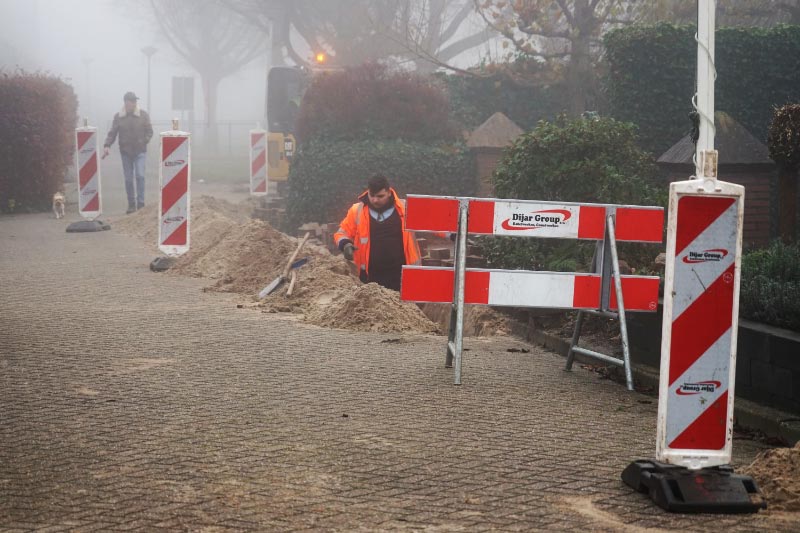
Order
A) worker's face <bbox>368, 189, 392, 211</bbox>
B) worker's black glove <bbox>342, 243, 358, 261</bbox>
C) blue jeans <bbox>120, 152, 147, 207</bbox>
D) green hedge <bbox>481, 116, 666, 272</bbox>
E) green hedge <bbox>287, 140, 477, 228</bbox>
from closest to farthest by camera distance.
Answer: green hedge <bbox>481, 116, 666, 272</bbox> → worker's black glove <bbox>342, 243, 358, 261</bbox> → worker's face <bbox>368, 189, 392, 211</bbox> → green hedge <bbox>287, 140, 477, 228</bbox> → blue jeans <bbox>120, 152, 147, 207</bbox>

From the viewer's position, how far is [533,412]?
6836mm

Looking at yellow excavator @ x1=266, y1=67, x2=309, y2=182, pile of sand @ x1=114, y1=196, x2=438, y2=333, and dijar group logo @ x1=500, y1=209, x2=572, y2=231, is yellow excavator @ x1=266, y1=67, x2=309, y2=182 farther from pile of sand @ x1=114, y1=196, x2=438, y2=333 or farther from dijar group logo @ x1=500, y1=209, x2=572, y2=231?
dijar group logo @ x1=500, y1=209, x2=572, y2=231

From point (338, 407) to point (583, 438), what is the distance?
4.60 ft

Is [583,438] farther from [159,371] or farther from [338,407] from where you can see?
[159,371]

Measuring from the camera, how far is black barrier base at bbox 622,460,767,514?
492cm

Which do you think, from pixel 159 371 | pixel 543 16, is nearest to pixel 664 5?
pixel 543 16

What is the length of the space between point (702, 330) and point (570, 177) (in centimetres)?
559

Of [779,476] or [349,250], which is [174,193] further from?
[779,476]

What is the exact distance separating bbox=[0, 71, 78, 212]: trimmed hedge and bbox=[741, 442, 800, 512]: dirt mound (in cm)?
2007

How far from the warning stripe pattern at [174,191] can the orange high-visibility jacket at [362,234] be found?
3242 mm

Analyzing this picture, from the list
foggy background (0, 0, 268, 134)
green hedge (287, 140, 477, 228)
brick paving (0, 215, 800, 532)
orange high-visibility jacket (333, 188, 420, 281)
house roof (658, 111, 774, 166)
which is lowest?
brick paving (0, 215, 800, 532)

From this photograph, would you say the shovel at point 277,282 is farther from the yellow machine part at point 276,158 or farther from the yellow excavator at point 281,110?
the yellow machine part at point 276,158

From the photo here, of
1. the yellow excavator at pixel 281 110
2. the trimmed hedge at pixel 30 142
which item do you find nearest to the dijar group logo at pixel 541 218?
the trimmed hedge at pixel 30 142

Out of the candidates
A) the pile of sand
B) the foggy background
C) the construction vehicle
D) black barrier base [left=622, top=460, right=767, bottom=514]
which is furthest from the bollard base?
the foggy background
